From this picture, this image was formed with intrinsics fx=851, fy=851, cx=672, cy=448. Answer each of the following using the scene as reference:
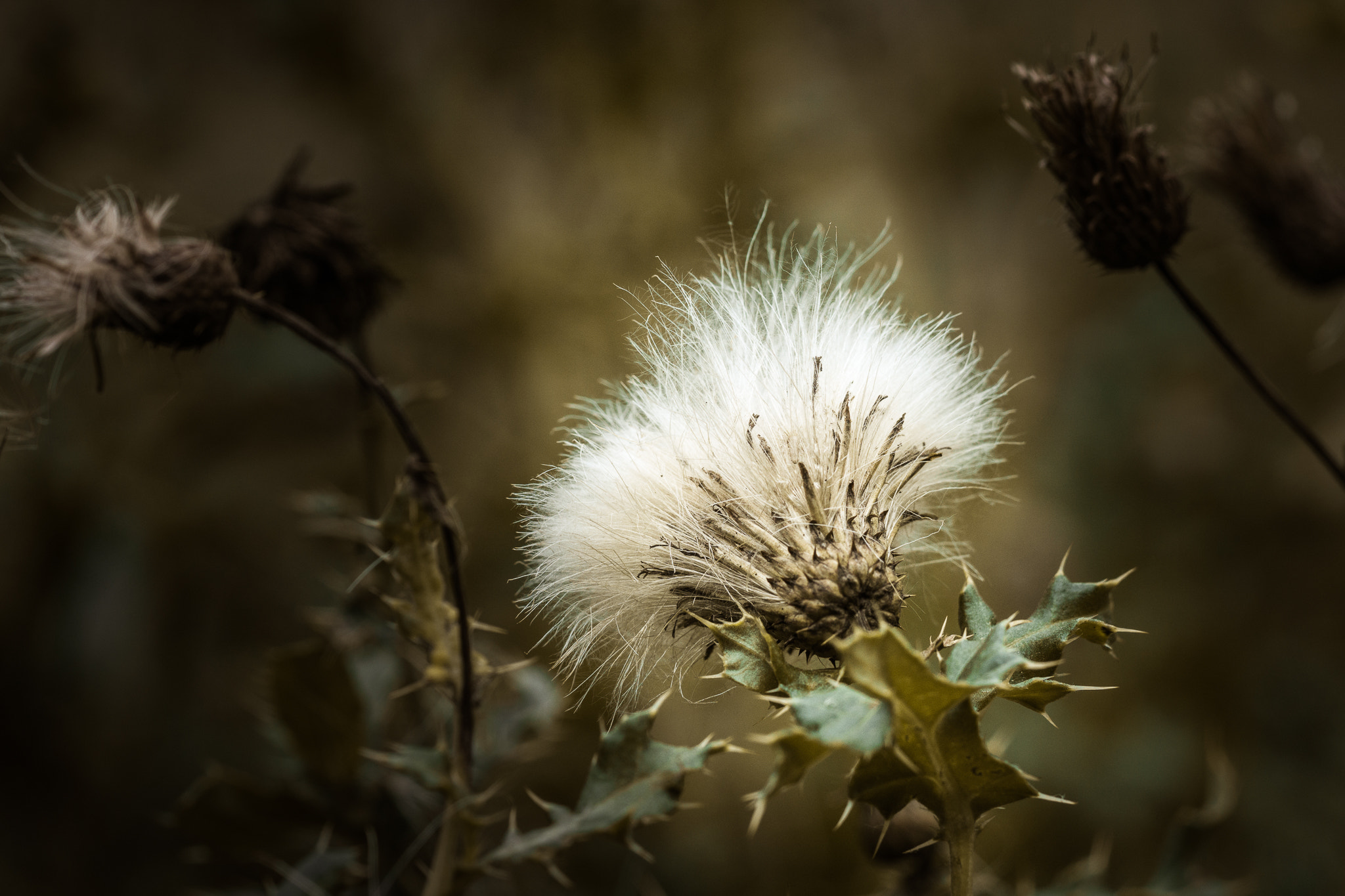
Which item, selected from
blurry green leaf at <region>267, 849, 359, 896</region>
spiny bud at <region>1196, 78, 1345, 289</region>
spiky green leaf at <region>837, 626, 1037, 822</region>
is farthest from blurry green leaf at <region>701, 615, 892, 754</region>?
spiny bud at <region>1196, 78, 1345, 289</region>

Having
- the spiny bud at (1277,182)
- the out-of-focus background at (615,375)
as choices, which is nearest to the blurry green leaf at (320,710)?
the out-of-focus background at (615,375)

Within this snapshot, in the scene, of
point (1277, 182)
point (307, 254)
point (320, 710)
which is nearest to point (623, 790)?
point (320, 710)

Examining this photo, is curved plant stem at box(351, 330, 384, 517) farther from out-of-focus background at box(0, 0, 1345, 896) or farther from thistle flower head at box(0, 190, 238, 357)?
out-of-focus background at box(0, 0, 1345, 896)

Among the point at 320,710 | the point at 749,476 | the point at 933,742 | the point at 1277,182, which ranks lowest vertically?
the point at 320,710

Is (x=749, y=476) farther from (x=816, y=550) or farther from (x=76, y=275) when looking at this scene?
(x=76, y=275)

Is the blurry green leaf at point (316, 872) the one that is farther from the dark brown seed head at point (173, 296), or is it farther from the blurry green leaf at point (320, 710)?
the dark brown seed head at point (173, 296)
